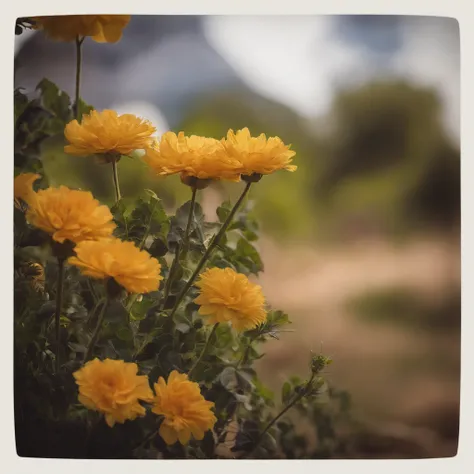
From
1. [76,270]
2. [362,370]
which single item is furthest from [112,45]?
[362,370]

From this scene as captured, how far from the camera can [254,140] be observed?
59.7 inches

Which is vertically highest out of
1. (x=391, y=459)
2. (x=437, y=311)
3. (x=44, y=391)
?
(x=437, y=311)

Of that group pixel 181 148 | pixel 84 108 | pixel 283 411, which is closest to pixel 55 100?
pixel 84 108

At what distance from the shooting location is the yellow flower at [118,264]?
4.75ft

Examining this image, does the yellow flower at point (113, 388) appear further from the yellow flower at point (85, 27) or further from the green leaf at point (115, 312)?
the yellow flower at point (85, 27)

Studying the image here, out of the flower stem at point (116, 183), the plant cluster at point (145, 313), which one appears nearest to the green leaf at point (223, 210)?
the plant cluster at point (145, 313)

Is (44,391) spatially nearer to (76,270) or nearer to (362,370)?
(76,270)

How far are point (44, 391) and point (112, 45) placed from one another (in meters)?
0.74

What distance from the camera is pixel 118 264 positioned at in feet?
4.74

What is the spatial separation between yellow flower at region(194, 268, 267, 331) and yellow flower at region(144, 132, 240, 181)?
204mm

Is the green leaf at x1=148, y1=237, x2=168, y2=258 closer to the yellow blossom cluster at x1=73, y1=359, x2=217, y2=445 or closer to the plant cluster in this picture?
the plant cluster

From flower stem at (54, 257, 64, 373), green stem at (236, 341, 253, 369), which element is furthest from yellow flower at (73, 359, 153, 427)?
green stem at (236, 341, 253, 369)

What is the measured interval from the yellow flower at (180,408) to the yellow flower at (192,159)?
414mm

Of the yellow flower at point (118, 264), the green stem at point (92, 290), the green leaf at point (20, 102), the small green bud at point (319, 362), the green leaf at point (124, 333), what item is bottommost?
the small green bud at point (319, 362)
